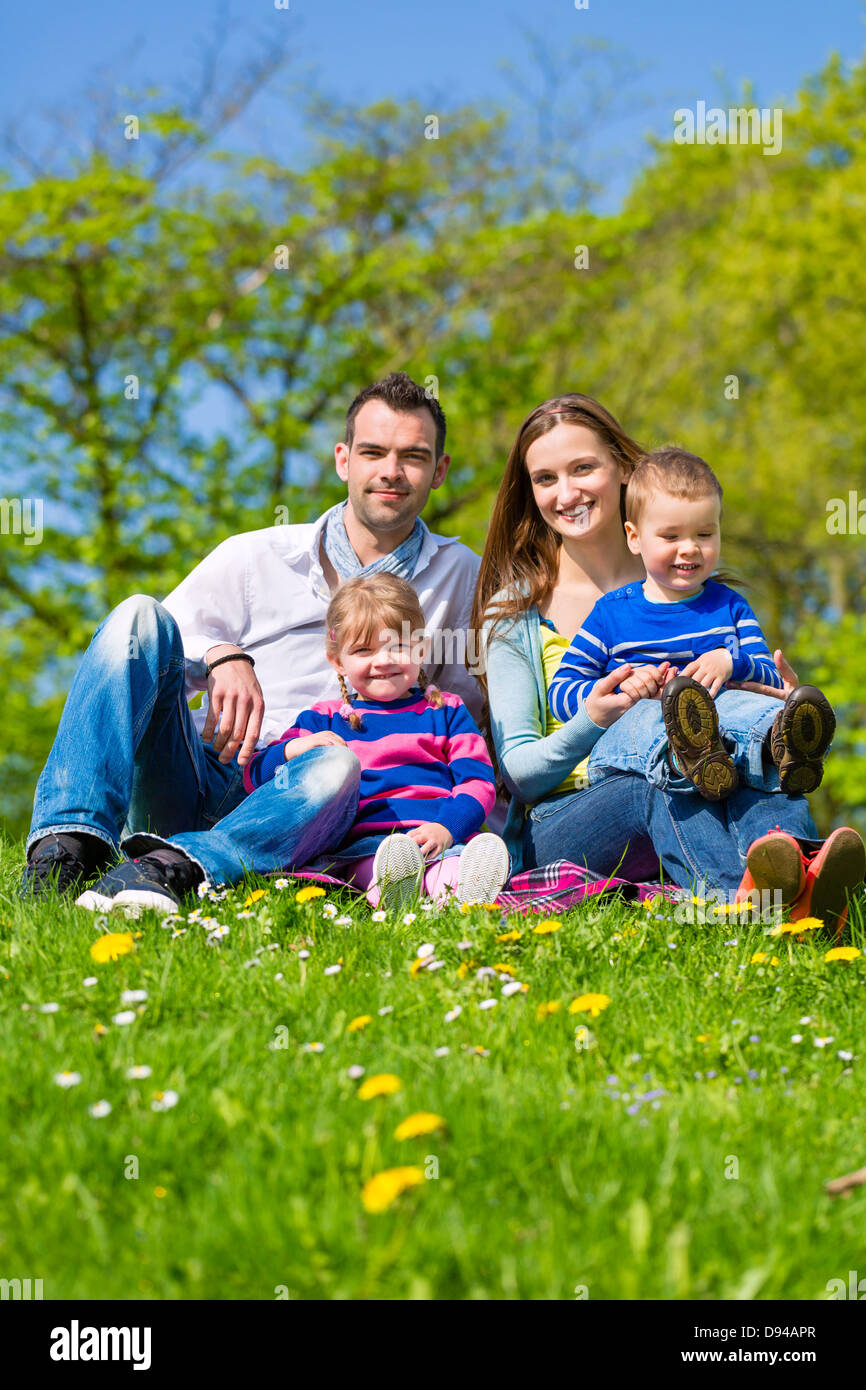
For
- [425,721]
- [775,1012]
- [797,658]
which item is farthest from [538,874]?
[797,658]

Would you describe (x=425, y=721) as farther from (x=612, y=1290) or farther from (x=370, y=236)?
(x=370, y=236)

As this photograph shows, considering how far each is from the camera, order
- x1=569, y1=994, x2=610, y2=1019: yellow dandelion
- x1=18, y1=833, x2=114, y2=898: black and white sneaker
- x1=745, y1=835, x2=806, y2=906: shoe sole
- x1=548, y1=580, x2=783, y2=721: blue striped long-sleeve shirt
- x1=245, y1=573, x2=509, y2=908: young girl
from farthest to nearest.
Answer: x1=548, y1=580, x2=783, y2=721: blue striped long-sleeve shirt → x1=245, y1=573, x2=509, y2=908: young girl → x1=18, y1=833, x2=114, y2=898: black and white sneaker → x1=745, y1=835, x2=806, y2=906: shoe sole → x1=569, y1=994, x2=610, y2=1019: yellow dandelion

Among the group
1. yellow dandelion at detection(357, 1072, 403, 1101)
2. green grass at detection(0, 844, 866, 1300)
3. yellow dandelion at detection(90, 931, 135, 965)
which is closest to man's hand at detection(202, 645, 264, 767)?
green grass at detection(0, 844, 866, 1300)

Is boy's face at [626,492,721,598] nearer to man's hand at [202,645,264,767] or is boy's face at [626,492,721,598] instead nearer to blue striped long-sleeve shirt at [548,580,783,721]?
blue striped long-sleeve shirt at [548,580,783,721]

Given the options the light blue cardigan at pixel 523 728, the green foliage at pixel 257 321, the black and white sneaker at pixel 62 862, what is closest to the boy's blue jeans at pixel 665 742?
the light blue cardigan at pixel 523 728

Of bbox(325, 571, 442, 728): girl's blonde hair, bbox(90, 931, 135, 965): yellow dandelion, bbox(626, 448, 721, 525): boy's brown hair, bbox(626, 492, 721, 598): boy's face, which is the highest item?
bbox(626, 448, 721, 525): boy's brown hair

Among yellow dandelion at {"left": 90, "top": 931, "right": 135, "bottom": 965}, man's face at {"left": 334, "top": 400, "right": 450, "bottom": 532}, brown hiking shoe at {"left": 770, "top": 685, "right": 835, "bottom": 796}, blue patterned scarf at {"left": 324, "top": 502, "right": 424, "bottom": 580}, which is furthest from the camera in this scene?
blue patterned scarf at {"left": 324, "top": 502, "right": 424, "bottom": 580}

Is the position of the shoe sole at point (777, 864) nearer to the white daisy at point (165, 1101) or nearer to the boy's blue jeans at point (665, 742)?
the boy's blue jeans at point (665, 742)

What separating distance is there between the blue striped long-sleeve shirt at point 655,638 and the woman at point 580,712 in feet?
0.34

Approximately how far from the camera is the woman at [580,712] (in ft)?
12.0

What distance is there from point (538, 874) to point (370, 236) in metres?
10.4

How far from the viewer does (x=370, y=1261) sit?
6.02 feet

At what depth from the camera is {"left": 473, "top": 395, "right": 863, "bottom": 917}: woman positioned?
12.0 ft

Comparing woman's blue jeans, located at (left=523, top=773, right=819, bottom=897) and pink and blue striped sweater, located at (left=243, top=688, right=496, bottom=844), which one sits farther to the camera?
pink and blue striped sweater, located at (left=243, top=688, right=496, bottom=844)
